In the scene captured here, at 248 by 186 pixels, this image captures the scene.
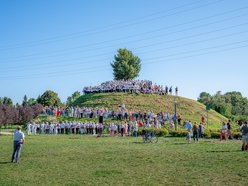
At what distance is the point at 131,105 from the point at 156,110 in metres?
4.37

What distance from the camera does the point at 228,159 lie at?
56.7 feet

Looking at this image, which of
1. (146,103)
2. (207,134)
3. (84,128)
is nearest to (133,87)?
(146,103)

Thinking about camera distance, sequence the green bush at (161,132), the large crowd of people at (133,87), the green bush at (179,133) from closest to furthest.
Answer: the green bush at (179,133)
the green bush at (161,132)
the large crowd of people at (133,87)

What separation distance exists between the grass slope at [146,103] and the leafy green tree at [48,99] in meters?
39.9

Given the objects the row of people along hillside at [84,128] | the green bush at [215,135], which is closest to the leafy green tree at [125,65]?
the row of people along hillside at [84,128]

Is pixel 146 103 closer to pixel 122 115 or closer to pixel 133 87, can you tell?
pixel 133 87

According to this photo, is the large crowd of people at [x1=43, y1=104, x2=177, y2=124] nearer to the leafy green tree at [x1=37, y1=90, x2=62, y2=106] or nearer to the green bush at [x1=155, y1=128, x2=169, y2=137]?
the green bush at [x1=155, y1=128, x2=169, y2=137]

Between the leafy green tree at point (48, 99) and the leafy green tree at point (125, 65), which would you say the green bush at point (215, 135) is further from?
the leafy green tree at point (48, 99)

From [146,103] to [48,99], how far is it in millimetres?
52916

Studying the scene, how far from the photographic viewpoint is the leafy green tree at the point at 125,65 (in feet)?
299

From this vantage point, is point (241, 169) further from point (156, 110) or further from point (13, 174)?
point (156, 110)

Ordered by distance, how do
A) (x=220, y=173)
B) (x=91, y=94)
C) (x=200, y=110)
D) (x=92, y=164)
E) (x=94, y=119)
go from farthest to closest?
(x=91, y=94) < (x=200, y=110) < (x=94, y=119) < (x=92, y=164) < (x=220, y=173)

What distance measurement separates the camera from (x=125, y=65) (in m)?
90.8

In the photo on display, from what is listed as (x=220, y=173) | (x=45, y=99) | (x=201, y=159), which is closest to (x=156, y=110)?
(x=201, y=159)
